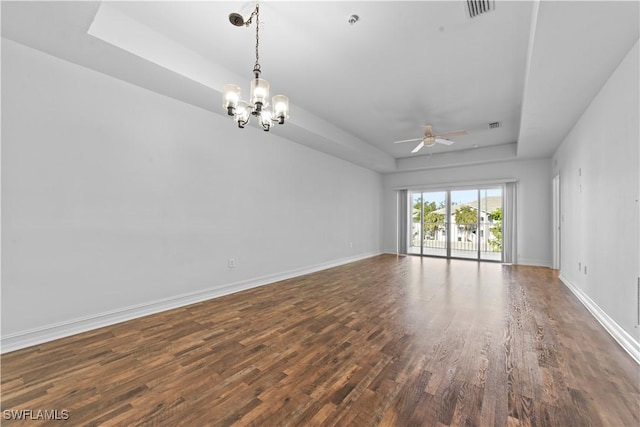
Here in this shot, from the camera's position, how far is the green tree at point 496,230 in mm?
7258

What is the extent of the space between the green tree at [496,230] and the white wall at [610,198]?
119 inches

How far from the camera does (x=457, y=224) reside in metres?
7.87

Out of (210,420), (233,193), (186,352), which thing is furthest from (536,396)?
(233,193)

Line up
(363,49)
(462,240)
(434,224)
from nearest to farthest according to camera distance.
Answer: (363,49), (462,240), (434,224)

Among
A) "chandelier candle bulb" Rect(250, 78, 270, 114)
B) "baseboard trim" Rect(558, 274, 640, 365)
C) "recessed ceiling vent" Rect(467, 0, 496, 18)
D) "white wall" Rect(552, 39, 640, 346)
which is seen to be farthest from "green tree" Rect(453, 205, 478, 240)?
"chandelier candle bulb" Rect(250, 78, 270, 114)

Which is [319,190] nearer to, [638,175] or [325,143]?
[325,143]

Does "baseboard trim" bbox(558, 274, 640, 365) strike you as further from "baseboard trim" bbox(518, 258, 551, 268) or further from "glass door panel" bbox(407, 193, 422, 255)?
"glass door panel" bbox(407, 193, 422, 255)

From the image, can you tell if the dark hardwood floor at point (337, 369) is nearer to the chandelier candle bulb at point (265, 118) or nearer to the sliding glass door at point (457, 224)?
the chandelier candle bulb at point (265, 118)

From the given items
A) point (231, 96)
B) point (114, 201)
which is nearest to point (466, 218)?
point (231, 96)

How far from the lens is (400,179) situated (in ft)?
28.3

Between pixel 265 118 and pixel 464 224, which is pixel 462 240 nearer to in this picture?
pixel 464 224

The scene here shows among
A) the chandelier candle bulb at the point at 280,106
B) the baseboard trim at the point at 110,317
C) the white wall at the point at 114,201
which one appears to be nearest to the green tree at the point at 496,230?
the white wall at the point at 114,201

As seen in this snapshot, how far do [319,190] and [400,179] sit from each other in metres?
3.65

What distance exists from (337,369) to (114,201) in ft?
9.68
